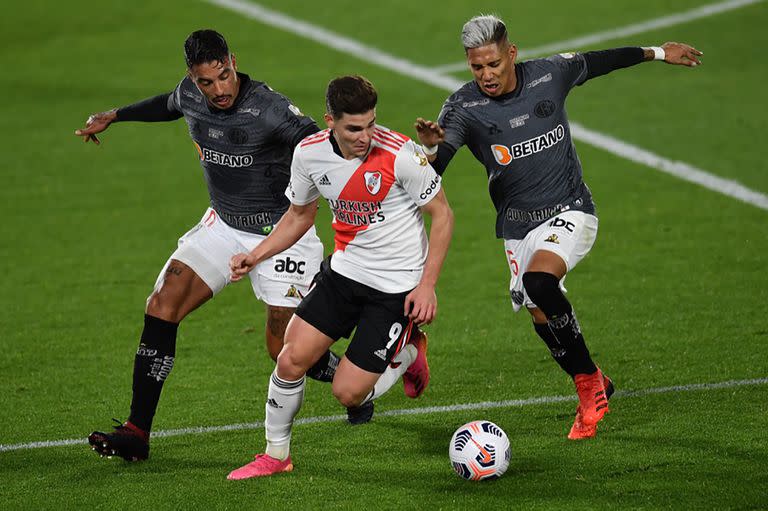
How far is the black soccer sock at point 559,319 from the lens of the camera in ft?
25.4

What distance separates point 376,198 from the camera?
7.23 m

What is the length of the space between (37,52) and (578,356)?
1788 cm

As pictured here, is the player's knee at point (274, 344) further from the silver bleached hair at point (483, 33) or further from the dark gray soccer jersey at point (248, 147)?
the silver bleached hair at point (483, 33)

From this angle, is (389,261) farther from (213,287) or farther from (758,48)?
(758,48)

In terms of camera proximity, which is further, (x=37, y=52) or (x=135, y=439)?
(x=37, y=52)

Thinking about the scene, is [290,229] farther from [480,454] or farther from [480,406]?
[480,406]

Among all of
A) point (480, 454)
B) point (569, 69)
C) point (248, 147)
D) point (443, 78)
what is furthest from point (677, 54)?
point (443, 78)

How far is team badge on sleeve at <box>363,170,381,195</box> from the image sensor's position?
7160 mm

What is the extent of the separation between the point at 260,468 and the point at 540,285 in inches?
76.4

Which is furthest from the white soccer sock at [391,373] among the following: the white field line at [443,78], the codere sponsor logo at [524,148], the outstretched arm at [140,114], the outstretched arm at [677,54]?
the white field line at [443,78]

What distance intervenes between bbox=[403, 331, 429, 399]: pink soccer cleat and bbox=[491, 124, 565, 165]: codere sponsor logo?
1.23 metres

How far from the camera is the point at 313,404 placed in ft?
29.2

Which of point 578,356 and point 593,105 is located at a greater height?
point 578,356

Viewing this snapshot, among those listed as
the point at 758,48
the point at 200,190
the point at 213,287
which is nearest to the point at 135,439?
the point at 213,287
